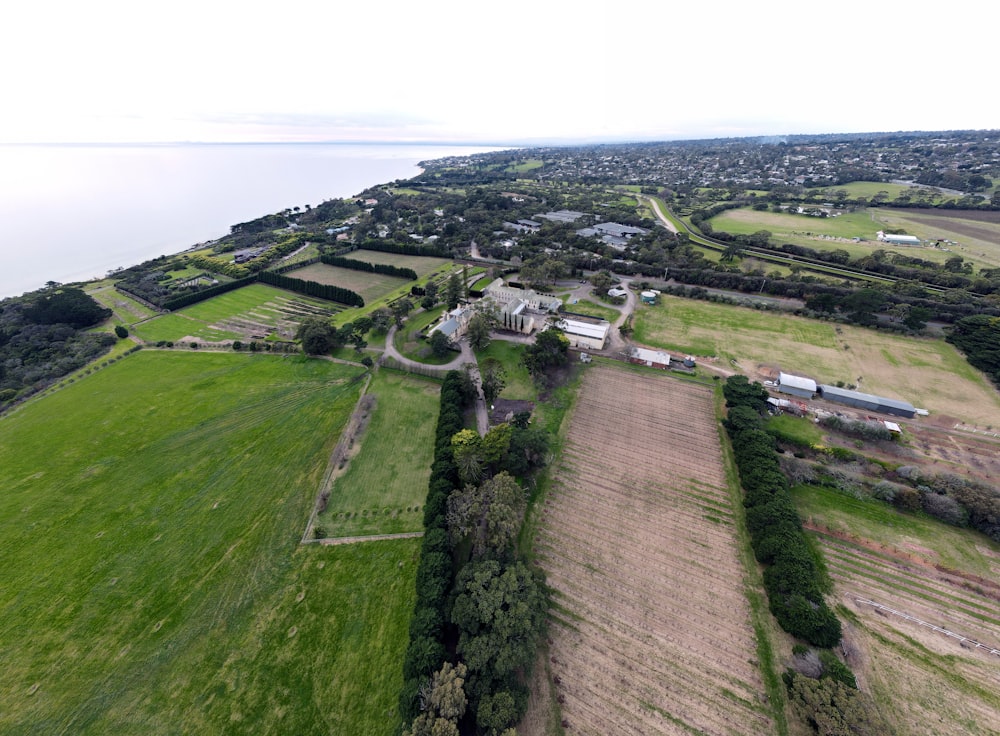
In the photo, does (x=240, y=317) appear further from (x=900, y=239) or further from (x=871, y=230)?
(x=871, y=230)

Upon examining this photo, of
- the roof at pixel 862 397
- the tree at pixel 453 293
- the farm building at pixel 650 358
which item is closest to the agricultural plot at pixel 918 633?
the roof at pixel 862 397

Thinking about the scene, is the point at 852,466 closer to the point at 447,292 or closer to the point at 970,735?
the point at 970,735

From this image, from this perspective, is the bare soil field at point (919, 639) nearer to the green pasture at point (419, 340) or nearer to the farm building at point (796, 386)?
the farm building at point (796, 386)

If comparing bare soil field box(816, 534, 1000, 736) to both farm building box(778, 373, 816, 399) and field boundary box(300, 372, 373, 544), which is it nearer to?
farm building box(778, 373, 816, 399)

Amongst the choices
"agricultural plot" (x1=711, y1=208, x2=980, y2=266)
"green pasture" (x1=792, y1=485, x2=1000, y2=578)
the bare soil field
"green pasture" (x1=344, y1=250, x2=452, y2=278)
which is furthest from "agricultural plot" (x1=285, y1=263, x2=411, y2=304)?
"agricultural plot" (x1=711, y1=208, x2=980, y2=266)

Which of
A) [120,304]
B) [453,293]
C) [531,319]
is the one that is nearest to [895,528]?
[531,319]
